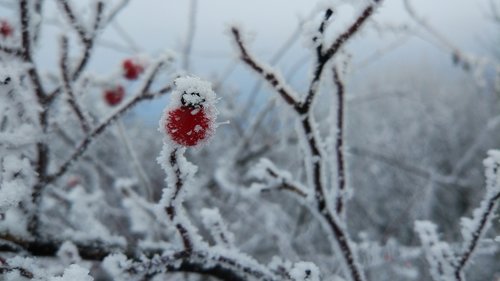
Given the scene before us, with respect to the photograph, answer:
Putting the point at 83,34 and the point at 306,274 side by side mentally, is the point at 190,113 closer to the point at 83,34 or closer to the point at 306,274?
the point at 306,274

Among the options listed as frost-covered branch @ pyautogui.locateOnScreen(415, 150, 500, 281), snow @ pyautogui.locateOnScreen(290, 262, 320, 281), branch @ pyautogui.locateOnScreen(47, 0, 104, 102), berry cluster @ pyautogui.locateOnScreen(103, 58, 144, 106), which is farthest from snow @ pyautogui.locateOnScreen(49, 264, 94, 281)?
berry cluster @ pyautogui.locateOnScreen(103, 58, 144, 106)

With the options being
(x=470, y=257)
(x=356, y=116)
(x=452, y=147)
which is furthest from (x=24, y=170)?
(x=356, y=116)

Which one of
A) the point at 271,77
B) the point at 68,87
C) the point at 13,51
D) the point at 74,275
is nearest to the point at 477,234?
the point at 271,77

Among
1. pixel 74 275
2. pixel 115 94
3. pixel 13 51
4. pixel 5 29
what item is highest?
pixel 115 94

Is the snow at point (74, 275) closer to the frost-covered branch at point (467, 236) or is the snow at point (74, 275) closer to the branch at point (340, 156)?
the branch at point (340, 156)

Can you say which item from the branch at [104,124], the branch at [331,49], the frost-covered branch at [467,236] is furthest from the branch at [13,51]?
the frost-covered branch at [467,236]

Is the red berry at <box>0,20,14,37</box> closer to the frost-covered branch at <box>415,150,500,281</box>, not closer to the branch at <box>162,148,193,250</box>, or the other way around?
the branch at <box>162,148,193,250</box>
